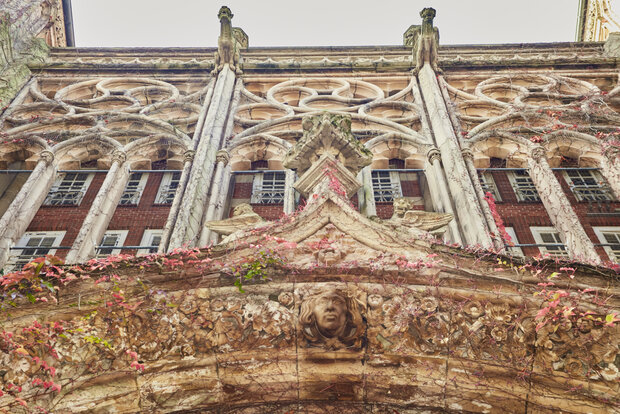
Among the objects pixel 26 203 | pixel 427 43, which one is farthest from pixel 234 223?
pixel 427 43

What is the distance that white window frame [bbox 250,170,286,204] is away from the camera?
37.8ft

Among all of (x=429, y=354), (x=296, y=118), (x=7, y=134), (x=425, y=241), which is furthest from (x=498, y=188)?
(x=7, y=134)

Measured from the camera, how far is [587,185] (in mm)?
11930

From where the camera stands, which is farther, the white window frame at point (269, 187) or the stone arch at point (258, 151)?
the stone arch at point (258, 151)

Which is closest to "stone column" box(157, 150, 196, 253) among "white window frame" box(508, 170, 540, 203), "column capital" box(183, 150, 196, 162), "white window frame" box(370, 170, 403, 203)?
"column capital" box(183, 150, 196, 162)

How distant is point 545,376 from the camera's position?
5.64 meters

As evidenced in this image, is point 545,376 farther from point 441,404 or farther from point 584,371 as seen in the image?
point 441,404

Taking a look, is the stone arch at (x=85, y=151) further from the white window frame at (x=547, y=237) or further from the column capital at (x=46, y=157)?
the white window frame at (x=547, y=237)

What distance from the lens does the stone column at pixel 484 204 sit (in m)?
8.91

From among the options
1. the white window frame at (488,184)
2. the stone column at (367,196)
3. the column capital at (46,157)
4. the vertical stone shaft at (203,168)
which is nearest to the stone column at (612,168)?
the white window frame at (488,184)

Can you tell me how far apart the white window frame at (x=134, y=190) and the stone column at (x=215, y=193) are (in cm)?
184

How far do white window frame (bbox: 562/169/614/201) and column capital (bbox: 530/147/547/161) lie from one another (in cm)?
77

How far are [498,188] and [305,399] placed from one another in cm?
770

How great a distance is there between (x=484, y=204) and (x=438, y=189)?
1.28 meters
